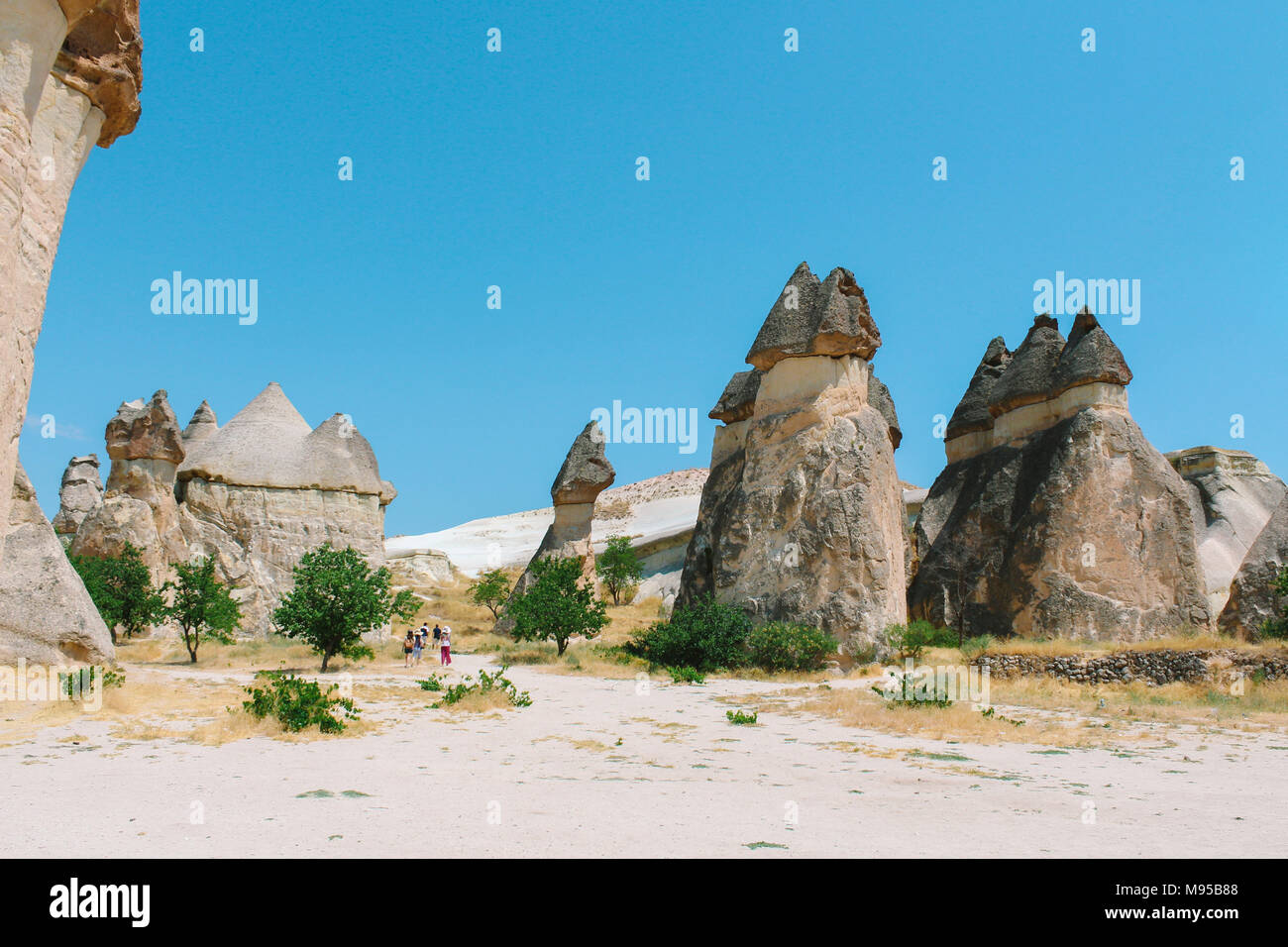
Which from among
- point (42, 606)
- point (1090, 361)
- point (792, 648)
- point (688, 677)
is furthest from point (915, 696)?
point (1090, 361)

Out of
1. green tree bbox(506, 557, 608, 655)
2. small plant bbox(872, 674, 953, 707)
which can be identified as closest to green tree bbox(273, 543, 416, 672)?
green tree bbox(506, 557, 608, 655)

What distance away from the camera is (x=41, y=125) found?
5.42 meters

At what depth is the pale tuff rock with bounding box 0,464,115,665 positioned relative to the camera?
32.4 feet

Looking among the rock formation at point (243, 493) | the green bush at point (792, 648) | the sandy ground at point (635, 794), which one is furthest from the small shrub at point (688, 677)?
the rock formation at point (243, 493)

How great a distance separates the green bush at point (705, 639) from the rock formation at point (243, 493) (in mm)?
9408

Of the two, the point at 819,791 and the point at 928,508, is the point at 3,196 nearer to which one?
the point at 819,791

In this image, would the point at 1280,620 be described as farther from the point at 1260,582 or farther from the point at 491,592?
the point at 491,592

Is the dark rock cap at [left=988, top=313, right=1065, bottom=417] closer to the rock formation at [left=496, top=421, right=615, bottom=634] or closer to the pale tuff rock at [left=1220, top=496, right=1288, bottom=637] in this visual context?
the pale tuff rock at [left=1220, top=496, right=1288, bottom=637]

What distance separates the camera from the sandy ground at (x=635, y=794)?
4133 millimetres

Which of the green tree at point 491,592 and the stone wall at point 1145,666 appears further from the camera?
the green tree at point 491,592

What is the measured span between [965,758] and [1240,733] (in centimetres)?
370

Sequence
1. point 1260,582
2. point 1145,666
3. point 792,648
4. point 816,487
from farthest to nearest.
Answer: point 816,487 → point 1260,582 → point 792,648 → point 1145,666

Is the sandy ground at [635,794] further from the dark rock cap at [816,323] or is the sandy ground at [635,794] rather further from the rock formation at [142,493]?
the rock formation at [142,493]

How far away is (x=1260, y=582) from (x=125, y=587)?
2054 centimetres
